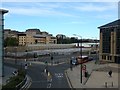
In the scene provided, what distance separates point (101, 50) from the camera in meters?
99.6

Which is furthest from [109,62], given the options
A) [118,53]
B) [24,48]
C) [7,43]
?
[7,43]

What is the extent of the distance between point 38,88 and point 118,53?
50.5 meters

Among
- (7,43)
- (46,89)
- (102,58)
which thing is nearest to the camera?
(46,89)

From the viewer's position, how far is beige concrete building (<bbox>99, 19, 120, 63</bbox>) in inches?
3669

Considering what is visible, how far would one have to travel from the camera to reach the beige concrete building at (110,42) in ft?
306

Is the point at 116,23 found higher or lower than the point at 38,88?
higher

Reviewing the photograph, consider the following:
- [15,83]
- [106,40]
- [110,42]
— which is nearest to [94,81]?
[15,83]

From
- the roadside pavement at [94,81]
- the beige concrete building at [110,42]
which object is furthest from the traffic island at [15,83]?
the beige concrete building at [110,42]

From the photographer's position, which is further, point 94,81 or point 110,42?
point 110,42

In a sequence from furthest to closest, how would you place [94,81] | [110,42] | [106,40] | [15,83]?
[106,40], [110,42], [94,81], [15,83]

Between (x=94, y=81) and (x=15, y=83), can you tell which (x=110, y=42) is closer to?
(x=94, y=81)

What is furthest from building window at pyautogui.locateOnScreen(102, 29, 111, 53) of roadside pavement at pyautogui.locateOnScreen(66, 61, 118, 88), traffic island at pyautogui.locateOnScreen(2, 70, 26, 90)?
traffic island at pyautogui.locateOnScreen(2, 70, 26, 90)

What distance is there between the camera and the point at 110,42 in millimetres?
96125

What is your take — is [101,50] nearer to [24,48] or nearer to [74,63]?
[74,63]
